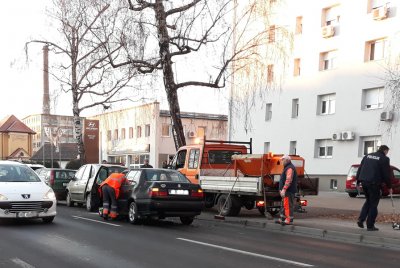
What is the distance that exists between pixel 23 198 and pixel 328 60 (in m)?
25.5

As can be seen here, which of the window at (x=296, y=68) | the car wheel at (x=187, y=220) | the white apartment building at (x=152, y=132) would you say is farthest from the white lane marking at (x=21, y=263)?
the white apartment building at (x=152, y=132)

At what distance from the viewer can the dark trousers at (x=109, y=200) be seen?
14.1 metres

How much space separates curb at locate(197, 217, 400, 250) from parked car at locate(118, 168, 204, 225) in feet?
5.34

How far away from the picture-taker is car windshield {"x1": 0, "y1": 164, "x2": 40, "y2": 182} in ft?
41.4

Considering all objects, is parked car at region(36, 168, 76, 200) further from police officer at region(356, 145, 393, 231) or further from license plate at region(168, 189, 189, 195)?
police officer at region(356, 145, 393, 231)

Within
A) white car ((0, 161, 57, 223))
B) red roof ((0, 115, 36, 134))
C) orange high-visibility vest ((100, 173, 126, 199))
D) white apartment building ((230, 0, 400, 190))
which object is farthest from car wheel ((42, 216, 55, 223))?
red roof ((0, 115, 36, 134))

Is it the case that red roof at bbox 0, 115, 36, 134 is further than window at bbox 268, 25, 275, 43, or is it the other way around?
red roof at bbox 0, 115, 36, 134

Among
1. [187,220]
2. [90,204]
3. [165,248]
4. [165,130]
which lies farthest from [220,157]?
[165,130]

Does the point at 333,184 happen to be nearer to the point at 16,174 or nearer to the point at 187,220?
the point at 187,220

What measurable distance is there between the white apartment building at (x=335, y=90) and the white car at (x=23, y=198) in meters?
20.5

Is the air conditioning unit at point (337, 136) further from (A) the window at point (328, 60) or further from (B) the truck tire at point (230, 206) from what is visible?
(B) the truck tire at point (230, 206)

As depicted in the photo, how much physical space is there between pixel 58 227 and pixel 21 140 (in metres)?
68.7

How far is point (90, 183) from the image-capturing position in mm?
17562

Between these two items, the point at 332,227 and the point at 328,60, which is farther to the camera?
the point at 328,60
